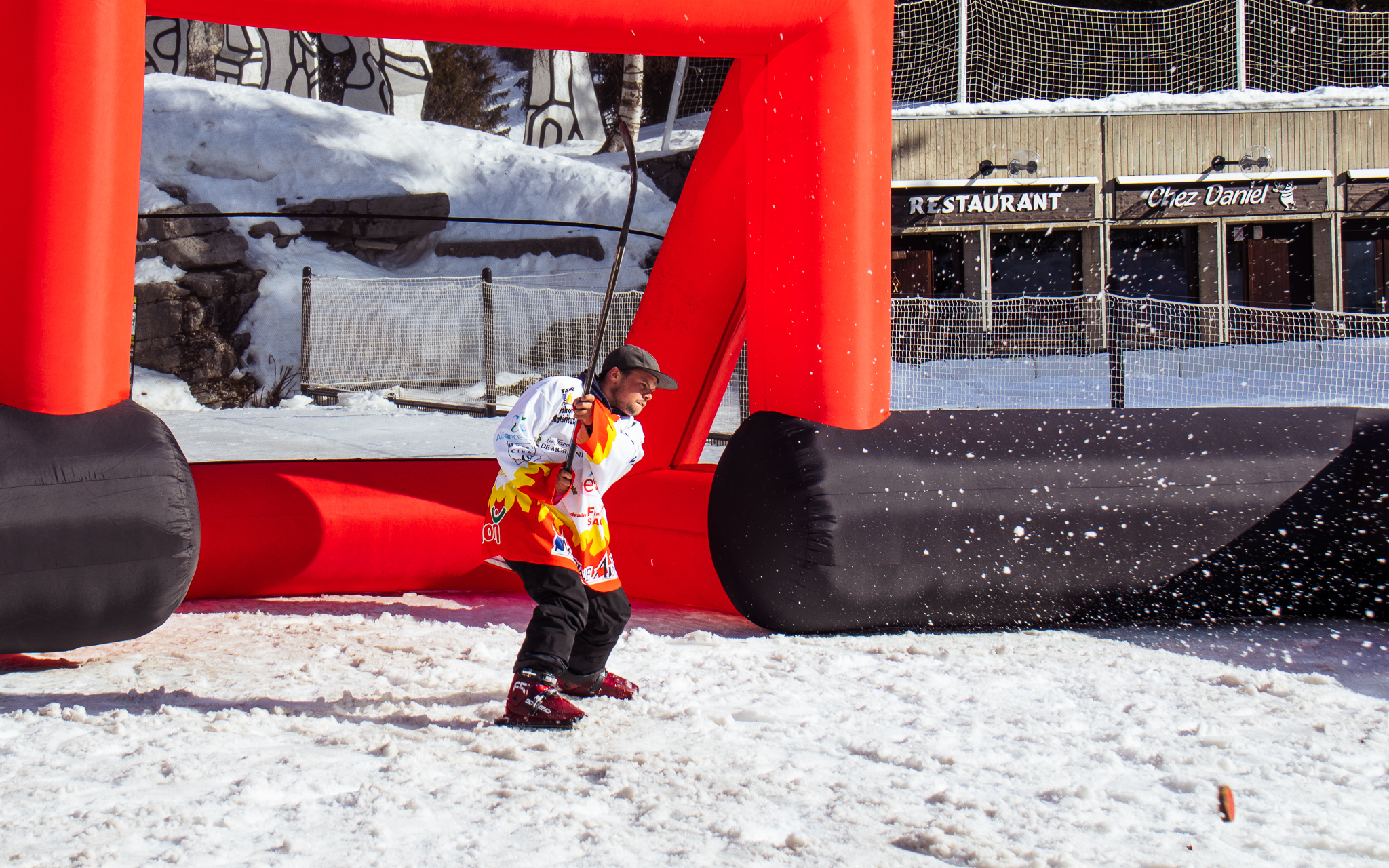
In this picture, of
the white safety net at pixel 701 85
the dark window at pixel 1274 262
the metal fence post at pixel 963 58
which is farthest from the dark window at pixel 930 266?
the white safety net at pixel 701 85

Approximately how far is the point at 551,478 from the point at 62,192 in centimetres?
164

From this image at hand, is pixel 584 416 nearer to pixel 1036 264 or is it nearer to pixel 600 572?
pixel 600 572

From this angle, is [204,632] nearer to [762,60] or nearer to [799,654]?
[799,654]

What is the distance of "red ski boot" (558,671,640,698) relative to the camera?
3.08 m

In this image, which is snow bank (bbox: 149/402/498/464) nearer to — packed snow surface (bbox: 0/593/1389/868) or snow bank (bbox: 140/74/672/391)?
snow bank (bbox: 140/74/672/391)

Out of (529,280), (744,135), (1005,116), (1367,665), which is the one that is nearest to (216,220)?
(529,280)

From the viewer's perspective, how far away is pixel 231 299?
54.1 ft

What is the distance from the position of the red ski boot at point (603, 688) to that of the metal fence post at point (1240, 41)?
849 inches

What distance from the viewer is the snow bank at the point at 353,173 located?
60.0 feet

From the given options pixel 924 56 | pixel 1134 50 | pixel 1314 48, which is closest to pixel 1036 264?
pixel 924 56

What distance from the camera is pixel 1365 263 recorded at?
21.5 metres

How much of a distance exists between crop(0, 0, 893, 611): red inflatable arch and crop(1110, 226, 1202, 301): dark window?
18375mm

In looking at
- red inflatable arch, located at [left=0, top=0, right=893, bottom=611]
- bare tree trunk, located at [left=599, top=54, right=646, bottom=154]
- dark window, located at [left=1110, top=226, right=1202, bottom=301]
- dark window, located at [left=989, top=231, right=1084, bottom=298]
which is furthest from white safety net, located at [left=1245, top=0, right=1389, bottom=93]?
red inflatable arch, located at [left=0, top=0, right=893, bottom=611]

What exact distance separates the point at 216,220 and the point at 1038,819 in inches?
698
